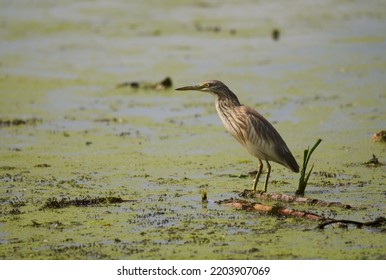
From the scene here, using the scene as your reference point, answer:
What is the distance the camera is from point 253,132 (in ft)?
18.6

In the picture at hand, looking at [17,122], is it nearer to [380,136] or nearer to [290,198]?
[380,136]

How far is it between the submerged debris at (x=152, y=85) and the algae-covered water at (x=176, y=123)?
6 cm

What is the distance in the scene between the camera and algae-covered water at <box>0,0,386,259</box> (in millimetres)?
4684

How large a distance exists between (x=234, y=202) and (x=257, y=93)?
391 cm

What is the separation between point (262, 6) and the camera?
14570mm

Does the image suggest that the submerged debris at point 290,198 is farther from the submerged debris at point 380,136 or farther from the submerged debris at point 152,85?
the submerged debris at point 152,85

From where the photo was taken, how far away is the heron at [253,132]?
5586 millimetres

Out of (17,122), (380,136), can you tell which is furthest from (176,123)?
(380,136)

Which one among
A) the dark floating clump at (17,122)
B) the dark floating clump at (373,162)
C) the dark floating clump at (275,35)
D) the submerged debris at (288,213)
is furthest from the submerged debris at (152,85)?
the submerged debris at (288,213)

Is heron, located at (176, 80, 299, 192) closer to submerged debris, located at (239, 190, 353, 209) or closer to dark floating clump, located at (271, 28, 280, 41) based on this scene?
submerged debris, located at (239, 190, 353, 209)

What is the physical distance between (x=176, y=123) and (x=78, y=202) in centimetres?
270

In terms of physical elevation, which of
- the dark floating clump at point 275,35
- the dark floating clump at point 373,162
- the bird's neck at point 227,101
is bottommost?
the dark floating clump at point 373,162

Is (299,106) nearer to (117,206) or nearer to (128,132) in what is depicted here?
(128,132)
